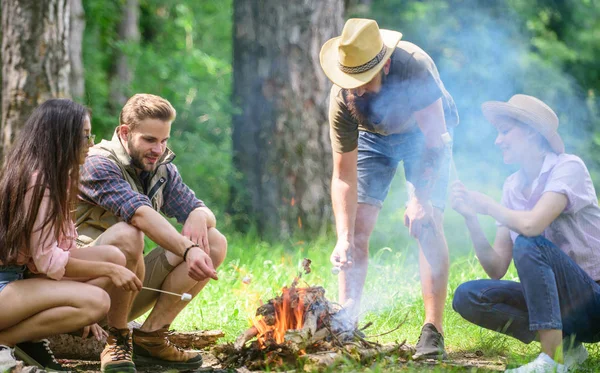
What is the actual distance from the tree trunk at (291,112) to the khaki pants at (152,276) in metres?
3.83

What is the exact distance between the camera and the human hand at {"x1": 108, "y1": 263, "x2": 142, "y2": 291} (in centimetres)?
393

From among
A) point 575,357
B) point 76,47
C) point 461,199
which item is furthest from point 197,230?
point 76,47

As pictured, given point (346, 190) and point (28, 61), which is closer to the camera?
point (346, 190)

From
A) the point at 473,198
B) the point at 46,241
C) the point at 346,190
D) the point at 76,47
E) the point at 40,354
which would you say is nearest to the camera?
the point at 46,241

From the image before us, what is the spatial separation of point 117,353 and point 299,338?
898mm

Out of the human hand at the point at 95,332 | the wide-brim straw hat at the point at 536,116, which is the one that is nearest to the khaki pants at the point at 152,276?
the human hand at the point at 95,332

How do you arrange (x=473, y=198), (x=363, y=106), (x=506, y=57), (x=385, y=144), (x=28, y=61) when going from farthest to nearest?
1. (x=506, y=57)
2. (x=28, y=61)
3. (x=385, y=144)
4. (x=363, y=106)
5. (x=473, y=198)

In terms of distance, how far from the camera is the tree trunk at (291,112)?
8344 millimetres

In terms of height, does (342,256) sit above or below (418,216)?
below

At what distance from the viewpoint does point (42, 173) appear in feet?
12.5

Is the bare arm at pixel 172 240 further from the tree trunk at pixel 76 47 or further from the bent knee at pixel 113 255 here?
the tree trunk at pixel 76 47

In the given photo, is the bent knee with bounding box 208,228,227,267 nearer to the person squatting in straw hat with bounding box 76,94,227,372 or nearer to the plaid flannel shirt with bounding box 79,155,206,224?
the person squatting in straw hat with bounding box 76,94,227,372

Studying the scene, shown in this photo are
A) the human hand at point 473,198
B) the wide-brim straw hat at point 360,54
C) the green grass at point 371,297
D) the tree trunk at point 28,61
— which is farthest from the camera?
the tree trunk at point 28,61

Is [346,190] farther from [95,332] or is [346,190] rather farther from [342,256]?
[95,332]
